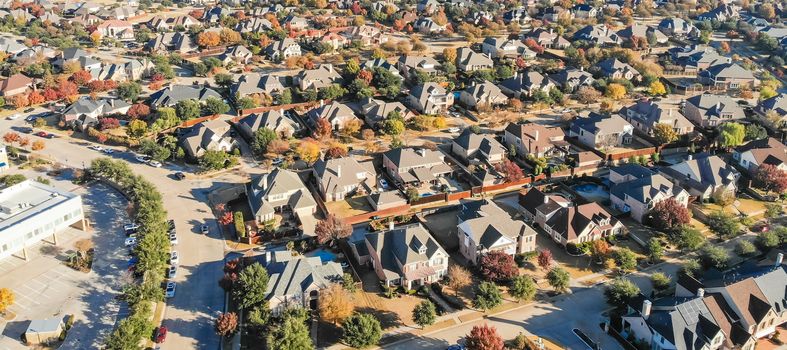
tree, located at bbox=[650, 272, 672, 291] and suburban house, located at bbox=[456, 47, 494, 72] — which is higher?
tree, located at bbox=[650, 272, 672, 291]

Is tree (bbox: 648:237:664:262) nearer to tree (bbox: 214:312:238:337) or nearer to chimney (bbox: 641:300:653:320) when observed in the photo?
chimney (bbox: 641:300:653:320)

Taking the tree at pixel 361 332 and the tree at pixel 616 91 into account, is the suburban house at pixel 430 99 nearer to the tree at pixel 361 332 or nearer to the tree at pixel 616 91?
the tree at pixel 616 91

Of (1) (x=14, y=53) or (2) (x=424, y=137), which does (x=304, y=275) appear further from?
(1) (x=14, y=53)

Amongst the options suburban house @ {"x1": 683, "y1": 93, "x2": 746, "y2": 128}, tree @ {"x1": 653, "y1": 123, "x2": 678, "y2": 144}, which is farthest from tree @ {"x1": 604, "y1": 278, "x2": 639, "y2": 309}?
suburban house @ {"x1": 683, "y1": 93, "x2": 746, "y2": 128}

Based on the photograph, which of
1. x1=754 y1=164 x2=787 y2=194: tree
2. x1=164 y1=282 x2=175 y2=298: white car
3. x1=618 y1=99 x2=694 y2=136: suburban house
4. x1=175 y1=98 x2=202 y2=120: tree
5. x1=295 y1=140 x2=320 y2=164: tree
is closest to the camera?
x1=164 y1=282 x2=175 y2=298: white car

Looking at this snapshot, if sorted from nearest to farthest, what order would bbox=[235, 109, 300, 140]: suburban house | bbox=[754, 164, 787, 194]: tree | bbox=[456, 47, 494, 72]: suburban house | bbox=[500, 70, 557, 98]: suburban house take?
bbox=[754, 164, 787, 194]: tree, bbox=[235, 109, 300, 140]: suburban house, bbox=[500, 70, 557, 98]: suburban house, bbox=[456, 47, 494, 72]: suburban house

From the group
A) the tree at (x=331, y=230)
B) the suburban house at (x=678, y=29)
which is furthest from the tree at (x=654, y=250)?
the suburban house at (x=678, y=29)
